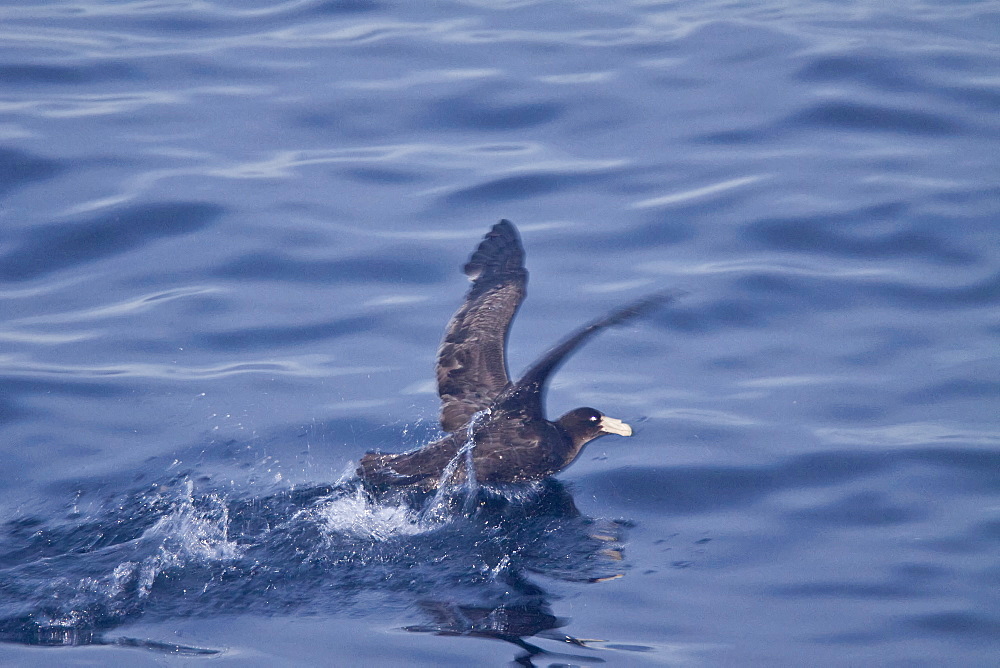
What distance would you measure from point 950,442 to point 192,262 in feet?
25.1

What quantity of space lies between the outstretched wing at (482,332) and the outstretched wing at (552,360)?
1.89 feet

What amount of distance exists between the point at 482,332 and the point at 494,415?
120 centimetres

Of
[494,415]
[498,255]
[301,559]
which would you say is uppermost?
[498,255]

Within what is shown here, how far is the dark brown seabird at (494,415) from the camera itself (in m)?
8.23

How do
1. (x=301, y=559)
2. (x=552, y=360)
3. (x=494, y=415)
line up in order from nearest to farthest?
(x=301, y=559) → (x=552, y=360) → (x=494, y=415)

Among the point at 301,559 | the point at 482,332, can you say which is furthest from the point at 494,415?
the point at 301,559

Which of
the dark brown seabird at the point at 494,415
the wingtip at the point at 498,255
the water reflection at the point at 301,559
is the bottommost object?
the water reflection at the point at 301,559

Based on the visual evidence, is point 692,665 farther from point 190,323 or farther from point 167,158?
point 167,158

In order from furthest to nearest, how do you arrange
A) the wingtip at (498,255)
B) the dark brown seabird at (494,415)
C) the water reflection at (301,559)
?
1. the wingtip at (498,255)
2. the dark brown seabird at (494,415)
3. the water reflection at (301,559)

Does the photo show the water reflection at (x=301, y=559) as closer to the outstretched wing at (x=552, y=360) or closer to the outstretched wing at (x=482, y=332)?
the outstretched wing at (x=552, y=360)

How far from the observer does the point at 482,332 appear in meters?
9.81

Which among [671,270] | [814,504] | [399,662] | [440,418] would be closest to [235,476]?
[440,418]

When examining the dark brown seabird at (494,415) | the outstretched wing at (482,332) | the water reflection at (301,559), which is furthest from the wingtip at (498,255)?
the water reflection at (301,559)

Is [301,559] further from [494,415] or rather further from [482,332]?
[482,332]
